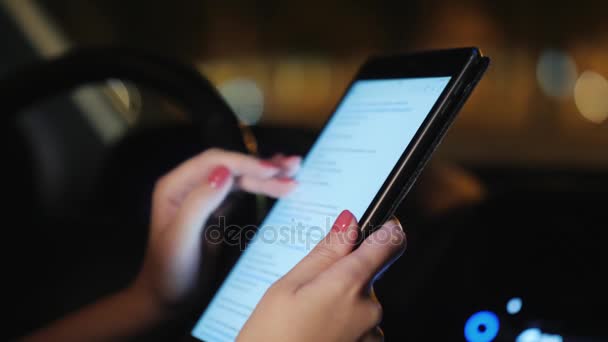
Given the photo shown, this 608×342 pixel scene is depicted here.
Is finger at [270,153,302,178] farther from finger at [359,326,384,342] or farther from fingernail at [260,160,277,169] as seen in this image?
finger at [359,326,384,342]

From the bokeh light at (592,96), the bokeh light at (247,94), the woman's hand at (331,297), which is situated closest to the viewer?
the woman's hand at (331,297)

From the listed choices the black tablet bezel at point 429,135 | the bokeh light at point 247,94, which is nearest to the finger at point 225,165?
the black tablet bezel at point 429,135

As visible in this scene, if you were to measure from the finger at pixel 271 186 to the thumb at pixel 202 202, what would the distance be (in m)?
0.02

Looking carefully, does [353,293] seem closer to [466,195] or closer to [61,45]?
A: [466,195]

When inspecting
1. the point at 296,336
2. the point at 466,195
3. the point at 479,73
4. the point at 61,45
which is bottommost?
the point at 61,45

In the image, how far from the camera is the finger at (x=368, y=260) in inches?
12.1

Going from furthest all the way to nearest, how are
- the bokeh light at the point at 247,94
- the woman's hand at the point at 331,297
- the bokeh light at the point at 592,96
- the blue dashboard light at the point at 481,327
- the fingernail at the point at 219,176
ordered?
1. the bokeh light at the point at 247,94
2. the bokeh light at the point at 592,96
3. the fingernail at the point at 219,176
4. the blue dashboard light at the point at 481,327
5. the woman's hand at the point at 331,297

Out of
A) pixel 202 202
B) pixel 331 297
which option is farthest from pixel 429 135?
pixel 202 202

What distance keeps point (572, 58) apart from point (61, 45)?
4.91 ft

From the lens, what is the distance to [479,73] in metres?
0.38

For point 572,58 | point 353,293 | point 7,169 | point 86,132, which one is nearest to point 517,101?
point 572,58

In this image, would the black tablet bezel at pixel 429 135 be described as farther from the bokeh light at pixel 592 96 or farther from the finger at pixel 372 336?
the bokeh light at pixel 592 96

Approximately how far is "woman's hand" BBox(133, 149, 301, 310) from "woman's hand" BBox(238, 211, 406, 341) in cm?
17

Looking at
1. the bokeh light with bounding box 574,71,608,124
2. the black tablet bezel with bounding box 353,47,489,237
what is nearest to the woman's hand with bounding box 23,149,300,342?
the black tablet bezel with bounding box 353,47,489,237
